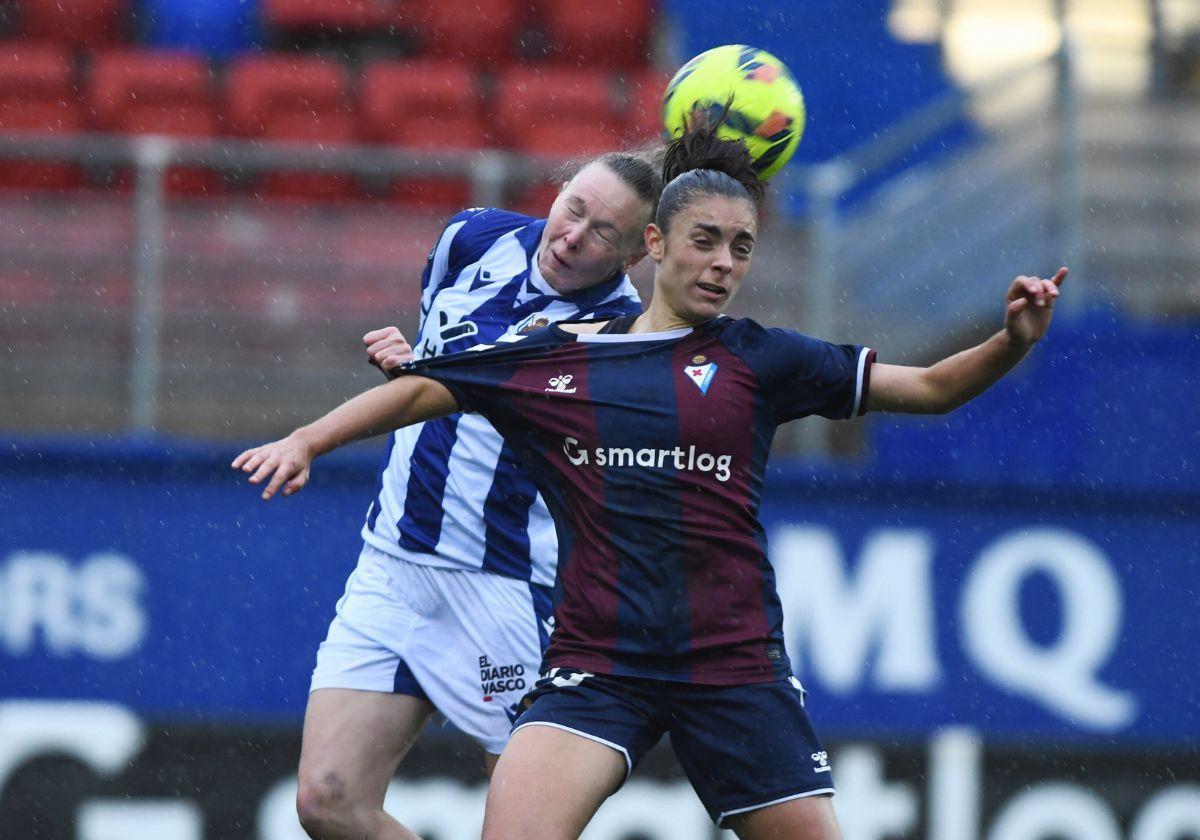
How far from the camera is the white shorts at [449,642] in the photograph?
191 inches

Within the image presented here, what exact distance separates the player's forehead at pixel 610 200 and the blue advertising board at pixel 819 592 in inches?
115

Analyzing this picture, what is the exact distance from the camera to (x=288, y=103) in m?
10.0

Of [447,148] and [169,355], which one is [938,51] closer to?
[447,148]

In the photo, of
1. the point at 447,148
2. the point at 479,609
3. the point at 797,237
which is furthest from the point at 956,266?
the point at 479,609

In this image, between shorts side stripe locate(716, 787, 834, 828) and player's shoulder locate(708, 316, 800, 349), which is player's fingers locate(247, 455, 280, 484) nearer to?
player's shoulder locate(708, 316, 800, 349)

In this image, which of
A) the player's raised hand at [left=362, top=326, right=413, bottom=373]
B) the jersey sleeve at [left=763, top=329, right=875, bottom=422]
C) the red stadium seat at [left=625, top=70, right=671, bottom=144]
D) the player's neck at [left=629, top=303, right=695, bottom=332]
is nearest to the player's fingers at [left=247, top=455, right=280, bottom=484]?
the player's raised hand at [left=362, top=326, right=413, bottom=373]

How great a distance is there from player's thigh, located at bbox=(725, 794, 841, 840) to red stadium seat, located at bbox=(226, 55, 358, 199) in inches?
271

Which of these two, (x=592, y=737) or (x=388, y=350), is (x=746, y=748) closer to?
(x=592, y=737)

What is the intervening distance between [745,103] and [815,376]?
90cm

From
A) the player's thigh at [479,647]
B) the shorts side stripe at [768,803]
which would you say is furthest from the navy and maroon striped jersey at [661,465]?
the player's thigh at [479,647]

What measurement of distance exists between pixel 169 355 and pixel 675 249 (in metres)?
4.18

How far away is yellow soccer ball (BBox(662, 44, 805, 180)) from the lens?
176 inches

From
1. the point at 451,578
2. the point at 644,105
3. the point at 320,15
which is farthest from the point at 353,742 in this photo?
the point at 320,15

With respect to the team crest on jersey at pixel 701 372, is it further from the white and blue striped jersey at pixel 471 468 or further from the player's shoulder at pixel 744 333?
the white and blue striped jersey at pixel 471 468
